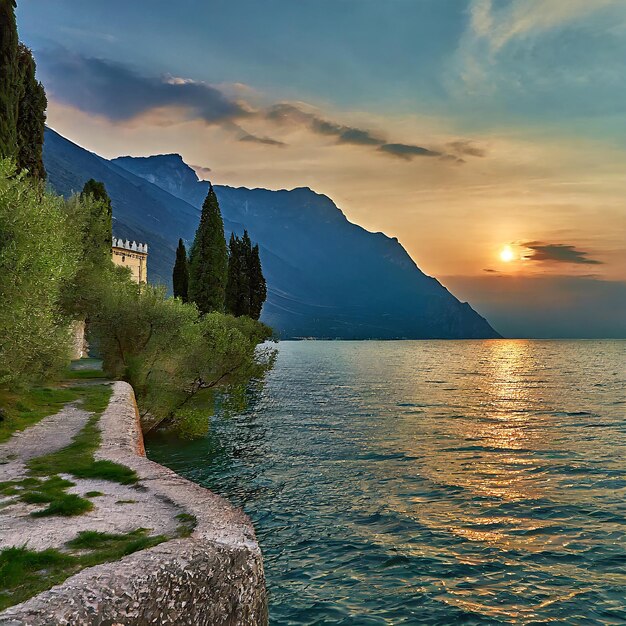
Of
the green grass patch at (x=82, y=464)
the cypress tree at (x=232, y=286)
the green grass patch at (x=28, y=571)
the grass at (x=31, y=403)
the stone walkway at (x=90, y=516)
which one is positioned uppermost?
the cypress tree at (x=232, y=286)

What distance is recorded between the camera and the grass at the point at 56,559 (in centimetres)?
607

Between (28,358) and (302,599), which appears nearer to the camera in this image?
(302,599)

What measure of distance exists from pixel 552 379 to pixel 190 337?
2449 inches

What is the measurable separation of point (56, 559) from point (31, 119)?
34262mm

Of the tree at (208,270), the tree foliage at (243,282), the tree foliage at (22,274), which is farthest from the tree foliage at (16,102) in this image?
the tree foliage at (243,282)

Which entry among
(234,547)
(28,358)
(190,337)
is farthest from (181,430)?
(234,547)

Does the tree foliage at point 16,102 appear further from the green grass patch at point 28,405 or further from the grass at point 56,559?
the grass at point 56,559

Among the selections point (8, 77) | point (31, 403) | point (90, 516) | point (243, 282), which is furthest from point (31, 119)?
point (243, 282)

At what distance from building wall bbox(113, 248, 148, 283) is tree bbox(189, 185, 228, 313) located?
7625 millimetres

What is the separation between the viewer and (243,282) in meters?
84.6

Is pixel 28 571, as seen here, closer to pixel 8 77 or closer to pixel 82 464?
pixel 82 464

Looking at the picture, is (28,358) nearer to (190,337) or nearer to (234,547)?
(190,337)

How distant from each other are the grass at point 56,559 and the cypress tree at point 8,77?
23120 millimetres

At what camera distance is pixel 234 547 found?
7285 millimetres
